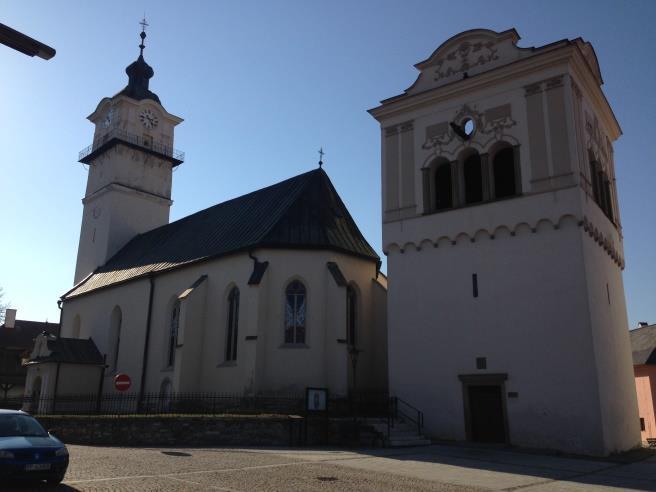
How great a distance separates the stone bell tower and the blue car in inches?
476

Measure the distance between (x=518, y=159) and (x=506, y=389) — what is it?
7148 mm

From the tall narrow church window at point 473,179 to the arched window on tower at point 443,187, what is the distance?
586 mm

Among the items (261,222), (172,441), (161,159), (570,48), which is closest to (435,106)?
(570,48)

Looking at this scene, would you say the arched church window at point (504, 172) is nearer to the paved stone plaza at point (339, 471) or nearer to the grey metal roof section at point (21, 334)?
the paved stone plaza at point (339, 471)

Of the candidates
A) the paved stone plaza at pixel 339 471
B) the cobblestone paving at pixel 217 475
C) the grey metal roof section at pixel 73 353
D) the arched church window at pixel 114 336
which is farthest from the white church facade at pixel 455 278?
the cobblestone paving at pixel 217 475

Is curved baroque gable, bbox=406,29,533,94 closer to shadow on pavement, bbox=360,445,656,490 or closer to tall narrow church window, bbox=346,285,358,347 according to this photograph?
tall narrow church window, bbox=346,285,358,347

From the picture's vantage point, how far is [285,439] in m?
16.9

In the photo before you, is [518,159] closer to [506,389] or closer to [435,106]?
[435,106]

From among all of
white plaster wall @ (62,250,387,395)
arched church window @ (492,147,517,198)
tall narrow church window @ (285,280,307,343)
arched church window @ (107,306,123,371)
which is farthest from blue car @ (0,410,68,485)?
arched church window @ (107,306,123,371)

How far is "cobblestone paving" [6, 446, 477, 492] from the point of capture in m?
9.82

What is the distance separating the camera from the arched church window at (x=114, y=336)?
31.1 m

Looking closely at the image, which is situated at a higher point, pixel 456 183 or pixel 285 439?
pixel 456 183

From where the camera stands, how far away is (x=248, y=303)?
22.6 m

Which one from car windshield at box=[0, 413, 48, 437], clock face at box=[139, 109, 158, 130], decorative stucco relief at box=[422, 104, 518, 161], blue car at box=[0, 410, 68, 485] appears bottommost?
blue car at box=[0, 410, 68, 485]
